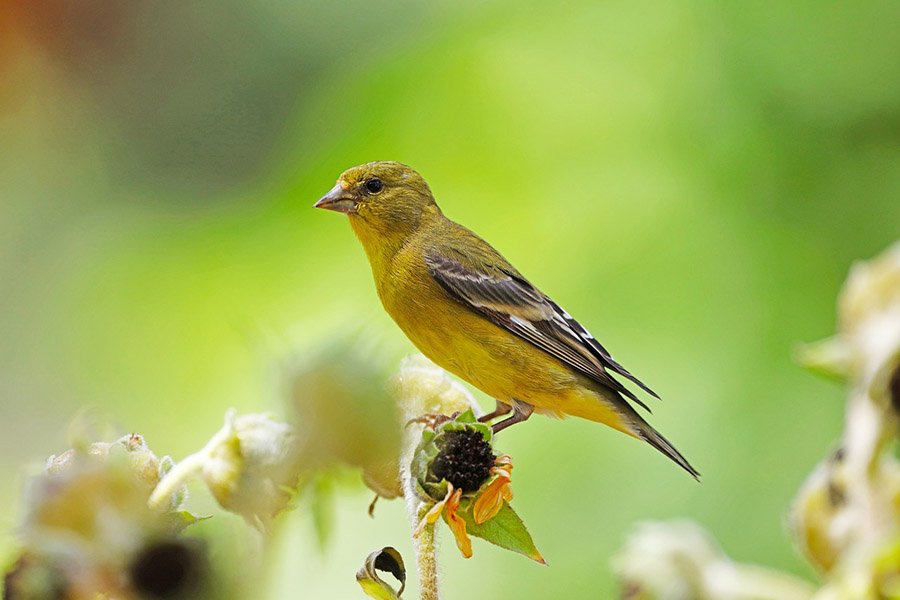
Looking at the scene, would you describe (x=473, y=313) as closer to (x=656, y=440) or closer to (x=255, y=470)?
(x=656, y=440)

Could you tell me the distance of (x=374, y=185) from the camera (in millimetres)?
1567

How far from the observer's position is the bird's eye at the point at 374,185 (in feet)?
5.09

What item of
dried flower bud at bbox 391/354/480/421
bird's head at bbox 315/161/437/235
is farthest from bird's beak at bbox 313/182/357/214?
dried flower bud at bbox 391/354/480/421

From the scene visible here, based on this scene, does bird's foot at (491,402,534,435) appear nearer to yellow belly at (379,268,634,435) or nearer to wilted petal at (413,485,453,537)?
yellow belly at (379,268,634,435)

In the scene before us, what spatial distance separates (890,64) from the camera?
9.16ft

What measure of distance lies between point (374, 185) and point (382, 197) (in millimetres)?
32

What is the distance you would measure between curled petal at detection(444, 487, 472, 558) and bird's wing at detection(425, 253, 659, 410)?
642 millimetres

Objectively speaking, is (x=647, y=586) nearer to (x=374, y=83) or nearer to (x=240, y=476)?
(x=240, y=476)

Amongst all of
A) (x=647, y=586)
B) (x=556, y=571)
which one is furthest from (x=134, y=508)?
(x=556, y=571)

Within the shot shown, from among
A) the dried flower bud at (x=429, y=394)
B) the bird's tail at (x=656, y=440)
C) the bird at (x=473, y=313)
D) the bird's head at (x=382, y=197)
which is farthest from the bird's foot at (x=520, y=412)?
the dried flower bud at (x=429, y=394)

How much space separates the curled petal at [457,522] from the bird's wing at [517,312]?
2.11 feet

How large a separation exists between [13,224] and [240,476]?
2427 millimetres

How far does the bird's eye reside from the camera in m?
1.55

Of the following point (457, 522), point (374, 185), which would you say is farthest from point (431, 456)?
point (374, 185)
